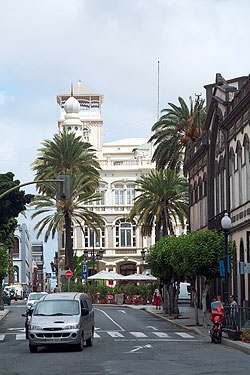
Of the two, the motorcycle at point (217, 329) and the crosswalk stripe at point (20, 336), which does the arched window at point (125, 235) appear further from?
the motorcycle at point (217, 329)

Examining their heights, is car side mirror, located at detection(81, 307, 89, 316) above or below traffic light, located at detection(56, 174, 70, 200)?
below

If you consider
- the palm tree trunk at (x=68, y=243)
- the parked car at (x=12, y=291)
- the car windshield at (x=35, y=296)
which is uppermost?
the palm tree trunk at (x=68, y=243)

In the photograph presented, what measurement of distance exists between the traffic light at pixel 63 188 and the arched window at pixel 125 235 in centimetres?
7047

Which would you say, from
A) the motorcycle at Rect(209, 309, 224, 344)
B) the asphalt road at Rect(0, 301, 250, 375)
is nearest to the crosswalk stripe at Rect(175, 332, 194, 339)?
the asphalt road at Rect(0, 301, 250, 375)

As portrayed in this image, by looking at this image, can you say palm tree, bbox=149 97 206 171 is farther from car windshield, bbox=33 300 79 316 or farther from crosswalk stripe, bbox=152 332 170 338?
car windshield, bbox=33 300 79 316

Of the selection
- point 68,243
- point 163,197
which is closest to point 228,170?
point 163,197

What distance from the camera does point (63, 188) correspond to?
31.3 metres

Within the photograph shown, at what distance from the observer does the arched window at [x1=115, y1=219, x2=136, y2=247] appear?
101688 millimetres

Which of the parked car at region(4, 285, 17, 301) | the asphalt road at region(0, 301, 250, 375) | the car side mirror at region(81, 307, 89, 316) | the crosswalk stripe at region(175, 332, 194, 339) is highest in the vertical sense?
the car side mirror at region(81, 307, 89, 316)

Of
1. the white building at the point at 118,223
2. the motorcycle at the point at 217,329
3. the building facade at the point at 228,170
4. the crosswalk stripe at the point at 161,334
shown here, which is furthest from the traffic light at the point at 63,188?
the white building at the point at 118,223

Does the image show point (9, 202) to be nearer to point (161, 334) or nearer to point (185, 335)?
point (161, 334)

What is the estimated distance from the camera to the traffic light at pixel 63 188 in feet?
100

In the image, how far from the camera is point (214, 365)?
17.9m

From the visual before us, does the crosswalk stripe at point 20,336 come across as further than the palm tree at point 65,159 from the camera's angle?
No
